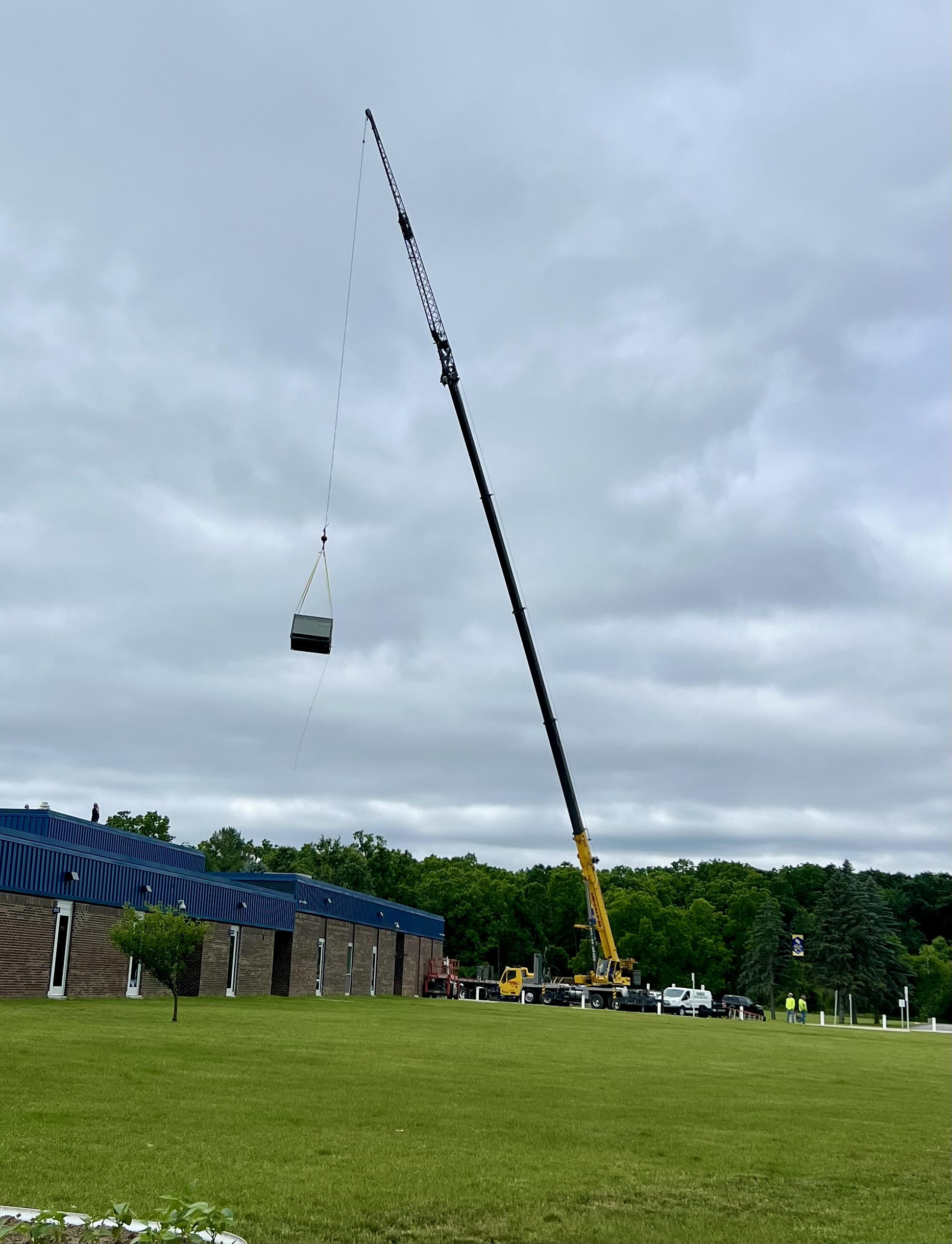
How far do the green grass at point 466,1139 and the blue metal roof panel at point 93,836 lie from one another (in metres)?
16.2

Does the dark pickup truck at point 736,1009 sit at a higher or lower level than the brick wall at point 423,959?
lower

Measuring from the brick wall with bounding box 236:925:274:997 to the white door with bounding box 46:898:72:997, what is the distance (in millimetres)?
14065

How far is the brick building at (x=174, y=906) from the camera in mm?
36219

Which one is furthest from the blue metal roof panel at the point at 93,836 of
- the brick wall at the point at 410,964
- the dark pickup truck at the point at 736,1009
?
the dark pickup truck at the point at 736,1009

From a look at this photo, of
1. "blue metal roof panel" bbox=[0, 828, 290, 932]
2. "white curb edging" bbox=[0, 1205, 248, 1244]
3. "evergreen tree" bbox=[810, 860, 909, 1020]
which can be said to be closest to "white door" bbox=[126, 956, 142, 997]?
"blue metal roof panel" bbox=[0, 828, 290, 932]

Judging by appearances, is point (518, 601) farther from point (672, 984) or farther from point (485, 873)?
point (485, 873)

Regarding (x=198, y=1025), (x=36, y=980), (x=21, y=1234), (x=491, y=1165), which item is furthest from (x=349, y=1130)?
(x=36, y=980)

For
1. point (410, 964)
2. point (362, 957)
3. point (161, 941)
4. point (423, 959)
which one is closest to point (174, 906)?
point (161, 941)

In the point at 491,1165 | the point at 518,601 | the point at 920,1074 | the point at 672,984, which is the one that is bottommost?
the point at 672,984

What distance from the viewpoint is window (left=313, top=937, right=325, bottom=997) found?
60594mm

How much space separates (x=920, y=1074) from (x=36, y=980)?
25.9 meters

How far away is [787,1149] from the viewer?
13297 mm

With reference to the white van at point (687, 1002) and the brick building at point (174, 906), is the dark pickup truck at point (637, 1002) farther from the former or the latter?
the brick building at point (174, 906)

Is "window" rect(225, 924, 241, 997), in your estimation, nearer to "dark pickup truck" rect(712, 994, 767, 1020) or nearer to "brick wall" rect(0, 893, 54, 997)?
"brick wall" rect(0, 893, 54, 997)
